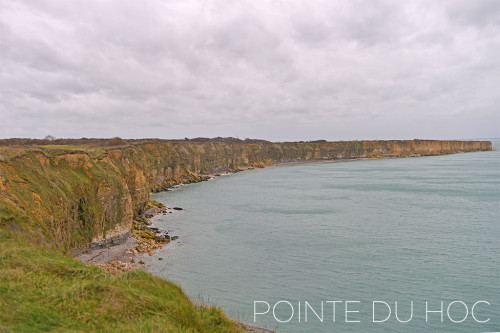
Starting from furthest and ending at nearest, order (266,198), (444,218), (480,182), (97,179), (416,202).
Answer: (480,182) < (266,198) < (416,202) < (444,218) < (97,179)

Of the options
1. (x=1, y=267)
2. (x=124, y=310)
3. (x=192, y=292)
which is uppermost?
(x=1, y=267)

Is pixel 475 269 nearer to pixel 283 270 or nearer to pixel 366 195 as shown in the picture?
pixel 283 270

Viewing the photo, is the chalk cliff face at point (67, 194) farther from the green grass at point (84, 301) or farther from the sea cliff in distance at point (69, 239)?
the green grass at point (84, 301)

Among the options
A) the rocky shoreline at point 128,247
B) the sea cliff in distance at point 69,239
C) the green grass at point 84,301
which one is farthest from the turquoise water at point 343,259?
the green grass at point 84,301

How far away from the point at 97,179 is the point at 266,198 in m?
35.3

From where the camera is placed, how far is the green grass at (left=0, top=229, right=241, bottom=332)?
902 centimetres

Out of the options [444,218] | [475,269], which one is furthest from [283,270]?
[444,218]

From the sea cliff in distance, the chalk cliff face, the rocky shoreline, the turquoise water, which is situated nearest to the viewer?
the sea cliff in distance

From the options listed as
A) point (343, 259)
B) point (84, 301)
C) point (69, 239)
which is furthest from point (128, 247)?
point (84, 301)

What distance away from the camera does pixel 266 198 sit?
202 ft

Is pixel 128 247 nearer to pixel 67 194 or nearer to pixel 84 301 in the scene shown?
pixel 67 194

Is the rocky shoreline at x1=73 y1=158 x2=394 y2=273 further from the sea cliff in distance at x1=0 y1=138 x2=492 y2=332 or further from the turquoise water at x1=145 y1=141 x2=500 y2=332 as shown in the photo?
the turquoise water at x1=145 y1=141 x2=500 y2=332

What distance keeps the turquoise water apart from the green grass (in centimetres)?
768

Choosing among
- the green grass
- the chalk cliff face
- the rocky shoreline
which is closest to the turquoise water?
the rocky shoreline
